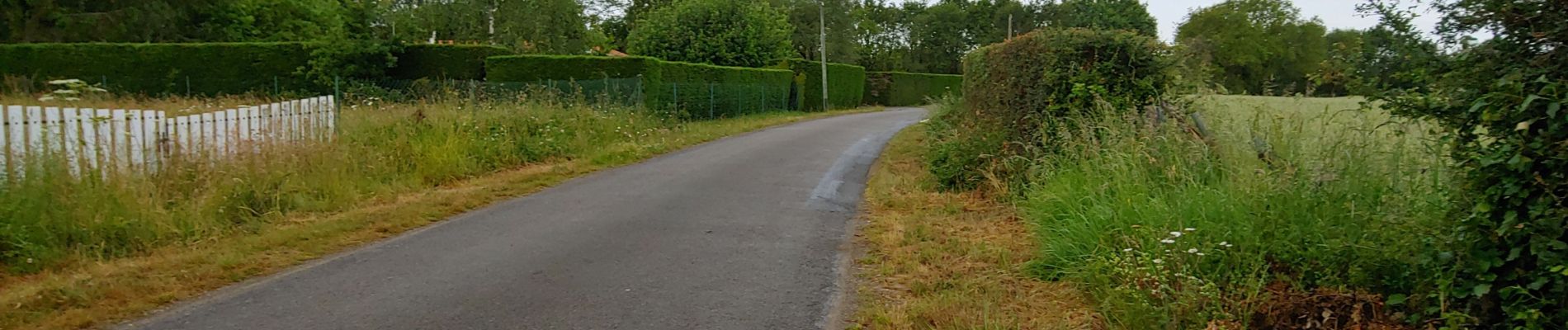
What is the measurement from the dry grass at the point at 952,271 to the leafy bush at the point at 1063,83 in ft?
2.34

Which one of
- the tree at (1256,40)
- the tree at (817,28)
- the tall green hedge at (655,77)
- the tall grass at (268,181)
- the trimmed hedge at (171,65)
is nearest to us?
the tall grass at (268,181)

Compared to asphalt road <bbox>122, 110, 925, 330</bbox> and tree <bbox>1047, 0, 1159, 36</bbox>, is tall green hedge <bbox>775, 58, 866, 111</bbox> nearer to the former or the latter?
tree <bbox>1047, 0, 1159, 36</bbox>

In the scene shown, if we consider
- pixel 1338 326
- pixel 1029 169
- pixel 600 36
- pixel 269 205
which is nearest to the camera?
pixel 1338 326

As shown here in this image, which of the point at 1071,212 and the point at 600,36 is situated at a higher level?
the point at 600,36

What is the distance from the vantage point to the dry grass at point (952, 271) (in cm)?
470

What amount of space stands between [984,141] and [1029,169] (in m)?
1.28

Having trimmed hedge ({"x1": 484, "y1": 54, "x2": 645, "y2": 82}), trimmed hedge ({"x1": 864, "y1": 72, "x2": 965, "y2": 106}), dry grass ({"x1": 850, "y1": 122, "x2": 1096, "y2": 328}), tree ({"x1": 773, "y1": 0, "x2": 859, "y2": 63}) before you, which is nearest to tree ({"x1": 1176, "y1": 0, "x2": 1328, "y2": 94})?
trimmed hedge ({"x1": 864, "y1": 72, "x2": 965, "y2": 106})

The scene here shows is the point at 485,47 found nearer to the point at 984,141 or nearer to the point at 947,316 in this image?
the point at 984,141

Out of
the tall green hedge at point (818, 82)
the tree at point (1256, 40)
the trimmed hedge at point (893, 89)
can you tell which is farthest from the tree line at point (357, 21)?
the trimmed hedge at point (893, 89)

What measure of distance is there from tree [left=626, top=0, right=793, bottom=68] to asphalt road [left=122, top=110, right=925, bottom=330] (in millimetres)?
24536

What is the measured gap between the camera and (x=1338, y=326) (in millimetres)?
3980

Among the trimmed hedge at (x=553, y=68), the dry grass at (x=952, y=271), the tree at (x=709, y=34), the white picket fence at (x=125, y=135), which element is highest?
the tree at (x=709, y=34)

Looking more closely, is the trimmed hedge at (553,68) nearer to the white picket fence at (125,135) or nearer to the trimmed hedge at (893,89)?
the white picket fence at (125,135)

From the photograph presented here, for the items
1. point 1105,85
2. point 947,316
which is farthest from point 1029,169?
point 947,316
